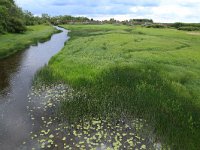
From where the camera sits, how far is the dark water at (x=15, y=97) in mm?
17484

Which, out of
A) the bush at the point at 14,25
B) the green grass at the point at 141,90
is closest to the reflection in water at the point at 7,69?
the green grass at the point at 141,90

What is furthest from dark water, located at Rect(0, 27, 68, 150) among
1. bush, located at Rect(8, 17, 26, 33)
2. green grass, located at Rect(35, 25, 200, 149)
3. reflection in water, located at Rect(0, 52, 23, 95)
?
bush, located at Rect(8, 17, 26, 33)

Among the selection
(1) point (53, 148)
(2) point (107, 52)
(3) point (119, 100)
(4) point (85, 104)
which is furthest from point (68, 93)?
(2) point (107, 52)

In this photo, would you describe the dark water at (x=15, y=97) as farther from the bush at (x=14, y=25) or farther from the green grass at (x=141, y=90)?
the bush at (x=14, y=25)

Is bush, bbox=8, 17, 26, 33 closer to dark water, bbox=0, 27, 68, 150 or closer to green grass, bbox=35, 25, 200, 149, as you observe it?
dark water, bbox=0, 27, 68, 150

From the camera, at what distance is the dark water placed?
688 inches

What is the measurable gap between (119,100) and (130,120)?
314 cm

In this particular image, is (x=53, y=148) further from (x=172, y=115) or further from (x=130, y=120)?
(x=172, y=115)

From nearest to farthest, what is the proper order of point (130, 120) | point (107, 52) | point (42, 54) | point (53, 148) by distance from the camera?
1. point (53, 148)
2. point (130, 120)
3. point (107, 52)
4. point (42, 54)

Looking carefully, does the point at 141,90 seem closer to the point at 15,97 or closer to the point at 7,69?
the point at 15,97

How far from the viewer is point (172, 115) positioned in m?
19.8

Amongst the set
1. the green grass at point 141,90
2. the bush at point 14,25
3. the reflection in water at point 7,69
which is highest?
the green grass at point 141,90

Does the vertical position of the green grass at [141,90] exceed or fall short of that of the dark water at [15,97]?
it exceeds it

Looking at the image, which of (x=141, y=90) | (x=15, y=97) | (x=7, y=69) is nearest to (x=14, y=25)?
(x=7, y=69)
